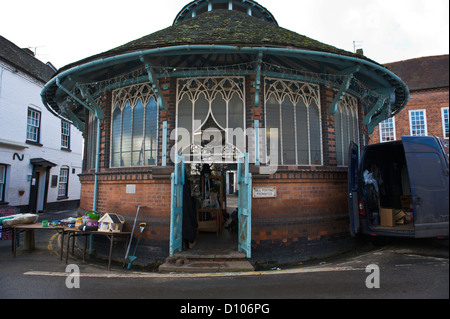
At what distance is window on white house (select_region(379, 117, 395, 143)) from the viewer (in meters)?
22.0

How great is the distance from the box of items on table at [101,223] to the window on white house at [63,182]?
13822 mm

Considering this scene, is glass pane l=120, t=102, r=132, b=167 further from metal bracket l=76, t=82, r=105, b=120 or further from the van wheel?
the van wheel

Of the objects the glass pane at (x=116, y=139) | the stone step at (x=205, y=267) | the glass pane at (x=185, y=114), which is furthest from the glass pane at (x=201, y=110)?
the stone step at (x=205, y=267)

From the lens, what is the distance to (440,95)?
20359 millimetres

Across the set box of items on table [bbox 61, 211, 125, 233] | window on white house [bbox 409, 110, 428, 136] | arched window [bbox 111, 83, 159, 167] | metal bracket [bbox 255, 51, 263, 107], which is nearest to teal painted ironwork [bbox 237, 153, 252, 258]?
metal bracket [bbox 255, 51, 263, 107]

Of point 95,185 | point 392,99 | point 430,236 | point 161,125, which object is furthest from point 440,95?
point 95,185

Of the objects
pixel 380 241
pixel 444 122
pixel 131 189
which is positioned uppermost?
pixel 444 122

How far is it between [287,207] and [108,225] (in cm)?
424

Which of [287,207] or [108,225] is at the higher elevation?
[287,207]

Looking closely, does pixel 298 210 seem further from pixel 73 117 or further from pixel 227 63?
pixel 73 117

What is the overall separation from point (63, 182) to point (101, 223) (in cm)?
1502

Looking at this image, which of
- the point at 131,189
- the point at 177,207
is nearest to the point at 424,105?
the point at 177,207

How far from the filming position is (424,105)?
20.8m

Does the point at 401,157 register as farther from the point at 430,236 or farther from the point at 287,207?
the point at 287,207
